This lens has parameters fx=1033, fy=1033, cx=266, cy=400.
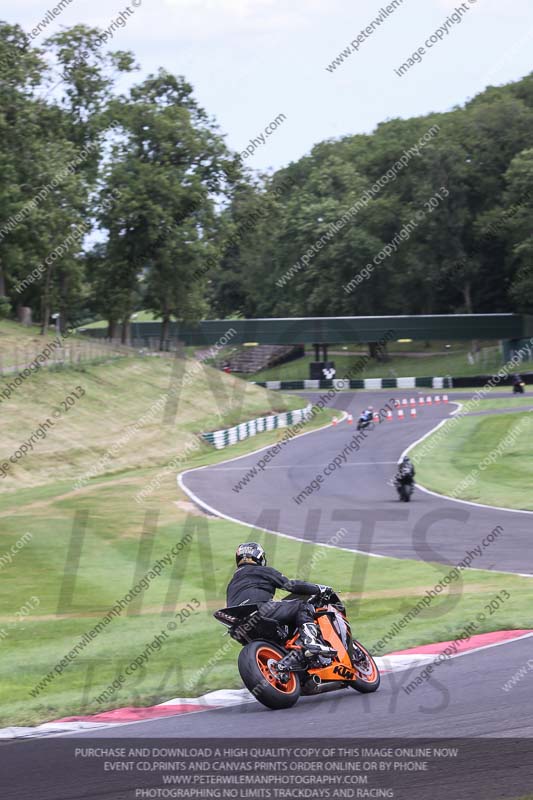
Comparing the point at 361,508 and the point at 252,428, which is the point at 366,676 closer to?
the point at 361,508

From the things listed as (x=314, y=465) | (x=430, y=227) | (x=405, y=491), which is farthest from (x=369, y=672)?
(x=430, y=227)

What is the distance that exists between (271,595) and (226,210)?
64189 mm

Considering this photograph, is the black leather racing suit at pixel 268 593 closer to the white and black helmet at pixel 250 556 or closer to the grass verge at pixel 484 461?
the white and black helmet at pixel 250 556

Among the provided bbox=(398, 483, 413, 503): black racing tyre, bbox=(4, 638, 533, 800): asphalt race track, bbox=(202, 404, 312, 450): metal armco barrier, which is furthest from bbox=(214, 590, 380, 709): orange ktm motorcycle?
bbox=(202, 404, 312, 450): metal armco barrier

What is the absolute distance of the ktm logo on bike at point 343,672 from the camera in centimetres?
945

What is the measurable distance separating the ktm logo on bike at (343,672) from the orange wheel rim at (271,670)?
402 mm

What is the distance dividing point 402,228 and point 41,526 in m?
72.8

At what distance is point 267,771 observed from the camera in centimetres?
724

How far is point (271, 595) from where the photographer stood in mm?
9867

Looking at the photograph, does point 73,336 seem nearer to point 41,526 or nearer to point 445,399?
point 445,399

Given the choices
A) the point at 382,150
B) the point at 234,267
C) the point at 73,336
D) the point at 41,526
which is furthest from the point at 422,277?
the point at 41,526

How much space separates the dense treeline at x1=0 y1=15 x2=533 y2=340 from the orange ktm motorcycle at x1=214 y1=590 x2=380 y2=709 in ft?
148

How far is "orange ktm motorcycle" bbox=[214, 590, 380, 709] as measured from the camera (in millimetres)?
9058

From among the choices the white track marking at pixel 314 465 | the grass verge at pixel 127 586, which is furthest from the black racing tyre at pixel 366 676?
the white track marking at pixel 314 465
